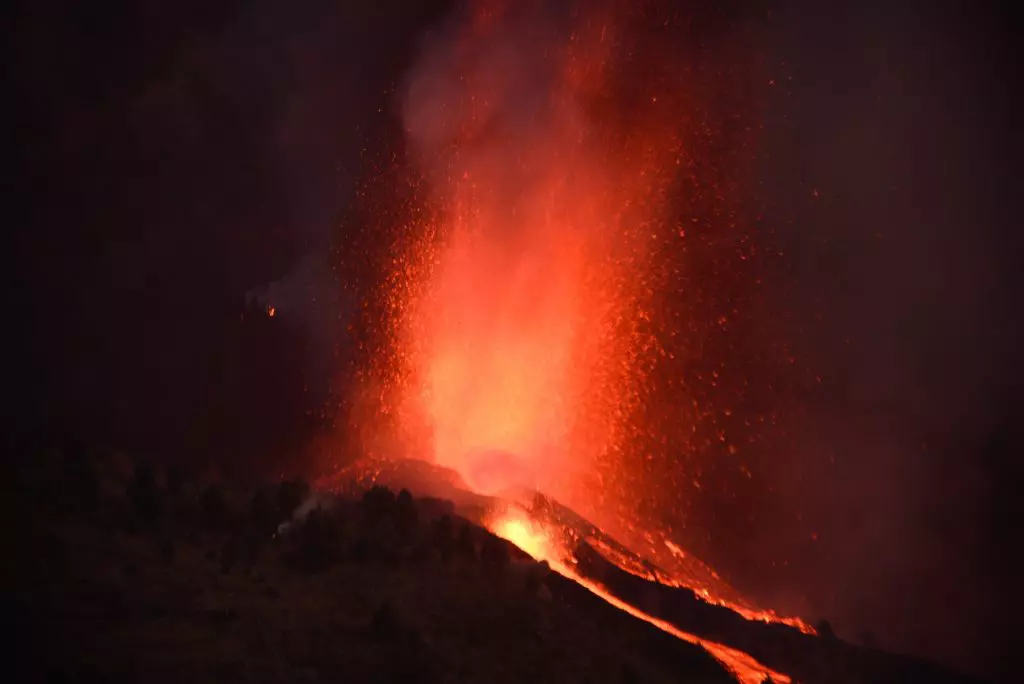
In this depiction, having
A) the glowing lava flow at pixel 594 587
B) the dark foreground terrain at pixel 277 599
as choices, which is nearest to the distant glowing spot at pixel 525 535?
the glowing lava flow at pixel 594 587

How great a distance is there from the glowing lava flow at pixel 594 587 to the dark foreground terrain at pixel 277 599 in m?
2.86

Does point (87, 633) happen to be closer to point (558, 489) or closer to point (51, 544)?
point (51, 544)

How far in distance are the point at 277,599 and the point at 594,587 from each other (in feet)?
56.1

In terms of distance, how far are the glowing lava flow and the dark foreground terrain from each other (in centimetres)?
286

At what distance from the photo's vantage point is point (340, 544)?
29688 millimetres

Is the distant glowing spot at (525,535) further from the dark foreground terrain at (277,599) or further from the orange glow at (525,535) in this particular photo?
the dark foreground terrain at (277,599)

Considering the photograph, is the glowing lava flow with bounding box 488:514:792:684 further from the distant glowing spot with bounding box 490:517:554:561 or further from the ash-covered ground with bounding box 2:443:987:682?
the ash-covered ground with bounding box 2:443:987:682

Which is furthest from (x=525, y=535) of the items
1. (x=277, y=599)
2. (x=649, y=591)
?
(x=277, y=599)

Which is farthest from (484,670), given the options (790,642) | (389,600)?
(790,642)

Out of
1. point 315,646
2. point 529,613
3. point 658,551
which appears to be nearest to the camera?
point 315,646

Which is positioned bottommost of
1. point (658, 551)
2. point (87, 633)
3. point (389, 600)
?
point (87, 633)

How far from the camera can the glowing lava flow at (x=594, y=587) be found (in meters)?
30.8

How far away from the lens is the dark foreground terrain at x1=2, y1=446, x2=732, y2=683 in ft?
66.1

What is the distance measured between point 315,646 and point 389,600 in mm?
2983
